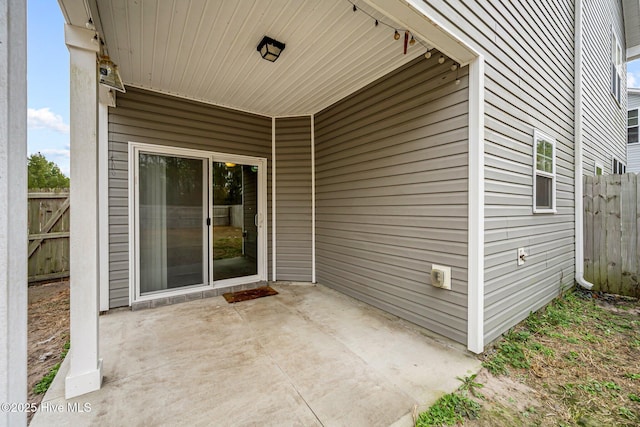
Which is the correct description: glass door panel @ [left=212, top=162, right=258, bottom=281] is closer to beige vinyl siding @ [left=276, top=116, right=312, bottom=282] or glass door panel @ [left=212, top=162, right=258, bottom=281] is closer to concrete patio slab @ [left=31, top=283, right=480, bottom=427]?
beige vinyl siding @ [left=276, top=116, right=312, bottom=282]

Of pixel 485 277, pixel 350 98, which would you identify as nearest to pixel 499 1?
pixel 350 98

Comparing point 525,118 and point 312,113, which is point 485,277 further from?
point 312,113

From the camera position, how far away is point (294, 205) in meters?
4.56

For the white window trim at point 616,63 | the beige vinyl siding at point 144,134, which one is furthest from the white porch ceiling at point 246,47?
the white window trim at point 616,63

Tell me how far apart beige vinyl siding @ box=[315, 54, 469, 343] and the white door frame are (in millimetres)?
1122

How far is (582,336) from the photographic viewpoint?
2.68 meters

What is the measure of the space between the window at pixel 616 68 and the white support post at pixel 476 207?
6.15 m

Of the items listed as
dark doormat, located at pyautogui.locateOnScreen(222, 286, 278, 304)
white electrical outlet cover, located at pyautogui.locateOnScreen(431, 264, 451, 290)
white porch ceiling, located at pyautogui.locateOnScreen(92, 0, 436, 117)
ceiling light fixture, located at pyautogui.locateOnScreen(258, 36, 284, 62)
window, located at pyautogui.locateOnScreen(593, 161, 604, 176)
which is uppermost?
white porch ceiling, located at pyautogui.locateOnScreen(92, 0, 436, 117)

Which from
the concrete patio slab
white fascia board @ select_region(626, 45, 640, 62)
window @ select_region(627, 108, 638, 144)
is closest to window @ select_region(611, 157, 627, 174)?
white fascia board @ select_region(626, 45, 640, 62)

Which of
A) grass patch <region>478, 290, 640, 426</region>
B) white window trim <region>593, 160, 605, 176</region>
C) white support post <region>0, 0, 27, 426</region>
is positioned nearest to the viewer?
white support post <region>0, 0, 27, 426</region>

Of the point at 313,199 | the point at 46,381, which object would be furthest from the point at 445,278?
the point at 46,381

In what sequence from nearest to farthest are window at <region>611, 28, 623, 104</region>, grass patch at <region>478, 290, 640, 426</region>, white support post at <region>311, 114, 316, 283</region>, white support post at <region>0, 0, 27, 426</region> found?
white support post at <region>0, 0, 27, 426</region> → grass patch at <region>478, 290, 640, 426</region> → white support post at <region>311, 114, 316, 283</region> → window at <region>611, 28, 623, 104</region>

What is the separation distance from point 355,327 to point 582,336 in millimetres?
2348

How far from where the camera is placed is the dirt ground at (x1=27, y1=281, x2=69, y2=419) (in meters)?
2.12
